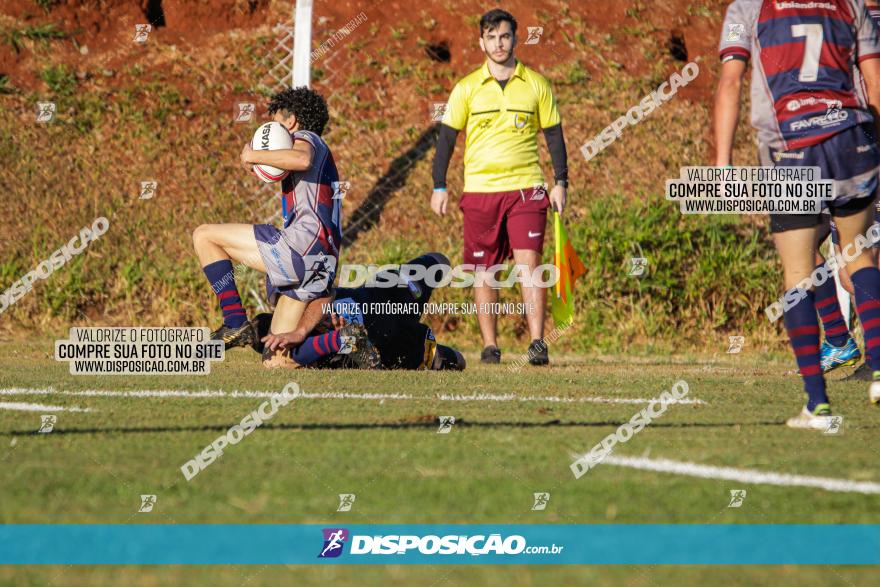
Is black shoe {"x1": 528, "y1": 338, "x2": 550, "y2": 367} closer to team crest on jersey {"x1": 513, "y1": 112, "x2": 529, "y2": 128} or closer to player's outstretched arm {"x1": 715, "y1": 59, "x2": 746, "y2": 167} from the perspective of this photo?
team crest on jersey {"x1": 513, "y1": 112, "x2": 529, "y2": 128}

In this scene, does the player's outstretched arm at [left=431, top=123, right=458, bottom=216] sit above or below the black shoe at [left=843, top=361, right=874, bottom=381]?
above

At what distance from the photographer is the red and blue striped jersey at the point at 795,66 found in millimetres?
5625

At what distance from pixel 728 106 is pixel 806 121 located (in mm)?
371

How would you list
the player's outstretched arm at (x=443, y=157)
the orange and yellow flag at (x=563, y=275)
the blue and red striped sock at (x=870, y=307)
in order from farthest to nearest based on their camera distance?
the player's outstretched arm at (x=443, y=157) < the orange and yellow flag at (x=563, y=275) < the blue and red striped sock at (x=870, y=307)

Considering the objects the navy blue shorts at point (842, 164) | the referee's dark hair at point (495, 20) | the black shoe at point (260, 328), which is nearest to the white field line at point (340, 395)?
the navy blue shorts at point (842, 164)

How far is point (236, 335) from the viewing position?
8.16m

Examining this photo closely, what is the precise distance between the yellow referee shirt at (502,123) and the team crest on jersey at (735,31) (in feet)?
11.7

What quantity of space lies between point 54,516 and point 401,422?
2158 millimetres

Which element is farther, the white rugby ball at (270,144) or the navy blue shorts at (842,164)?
the white rugby ball at (270,144)

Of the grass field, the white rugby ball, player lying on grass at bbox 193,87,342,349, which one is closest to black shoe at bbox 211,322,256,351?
player lying on grass at bbox 193,87,342,349

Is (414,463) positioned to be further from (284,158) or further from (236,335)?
(236,335)

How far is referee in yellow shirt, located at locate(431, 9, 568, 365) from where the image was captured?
9.09 metres

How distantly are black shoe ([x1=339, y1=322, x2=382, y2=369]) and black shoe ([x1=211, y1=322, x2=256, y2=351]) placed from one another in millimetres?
654

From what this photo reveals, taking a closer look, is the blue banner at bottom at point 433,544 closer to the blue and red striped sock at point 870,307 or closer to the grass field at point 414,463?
the grass field at point 414,463
